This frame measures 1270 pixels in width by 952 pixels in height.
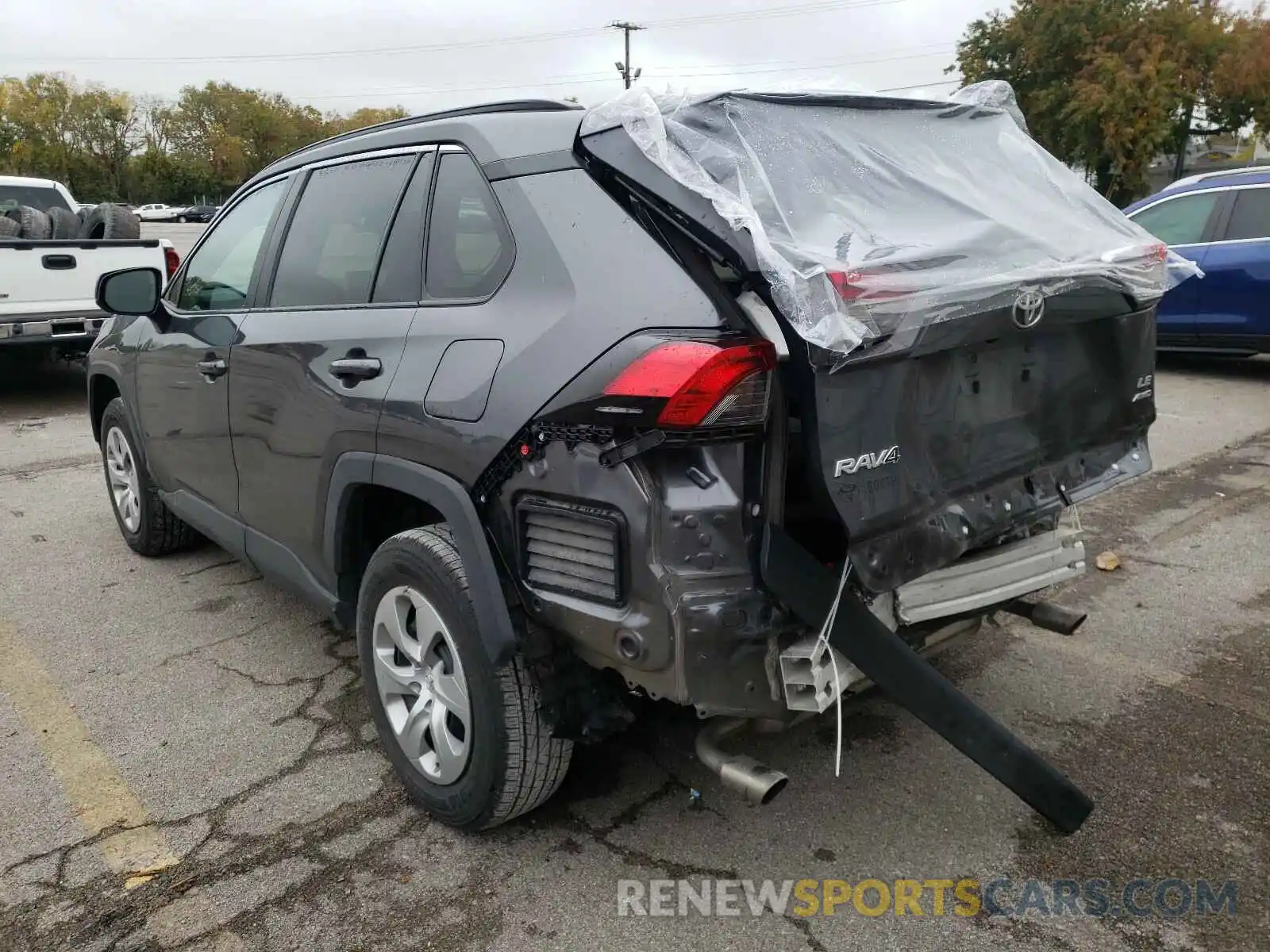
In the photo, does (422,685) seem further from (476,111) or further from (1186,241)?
(1186,241)

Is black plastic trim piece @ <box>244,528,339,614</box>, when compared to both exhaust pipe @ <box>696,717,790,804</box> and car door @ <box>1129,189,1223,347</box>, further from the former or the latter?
car door @ <box>1129,189,1223,347</box>

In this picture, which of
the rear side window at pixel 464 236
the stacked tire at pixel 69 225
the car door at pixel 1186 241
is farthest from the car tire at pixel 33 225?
the car door at pixel 1186 241

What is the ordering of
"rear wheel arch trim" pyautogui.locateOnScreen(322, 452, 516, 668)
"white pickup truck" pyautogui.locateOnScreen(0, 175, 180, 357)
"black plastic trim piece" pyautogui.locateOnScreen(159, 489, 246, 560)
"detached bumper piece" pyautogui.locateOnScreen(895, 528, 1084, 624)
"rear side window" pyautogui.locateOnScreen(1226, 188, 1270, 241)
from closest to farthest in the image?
"rear wheel arch trim" pyautogui.locateOnScreen(322, 452, 516, 668), "detached bumper piece" pyautogui.locateOnScreen(895, 528, 1084, 624), "black plastic trim piece" pyautogui.locateOnScreen(159, 489, 246, 560), "white pickup truck" pyautogui.locateOnScreen(0, 175, 180, 357), "rear side window" pyautogui.locateOnScreen(1226, 188, 1270, 241)

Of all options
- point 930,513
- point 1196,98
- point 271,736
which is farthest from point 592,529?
point 1196,98

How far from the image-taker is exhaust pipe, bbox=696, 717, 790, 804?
226 centimetres

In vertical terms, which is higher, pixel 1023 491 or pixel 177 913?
pixel 1023 491

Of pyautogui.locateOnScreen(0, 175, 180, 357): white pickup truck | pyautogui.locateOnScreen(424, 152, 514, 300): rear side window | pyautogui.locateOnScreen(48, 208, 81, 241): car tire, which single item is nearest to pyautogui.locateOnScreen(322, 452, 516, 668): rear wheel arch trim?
pyautogui.locateOnScreen(424, 152, 514, 300): rear side window

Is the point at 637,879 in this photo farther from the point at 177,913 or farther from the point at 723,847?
the point at 177,913

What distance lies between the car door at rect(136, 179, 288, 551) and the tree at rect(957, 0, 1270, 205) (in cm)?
2785

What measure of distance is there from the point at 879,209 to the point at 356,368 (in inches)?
59.3

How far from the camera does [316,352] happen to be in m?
3.04

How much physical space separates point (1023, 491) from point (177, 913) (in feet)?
8.09

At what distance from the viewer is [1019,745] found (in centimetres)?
242

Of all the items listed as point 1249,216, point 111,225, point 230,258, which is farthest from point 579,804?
point 1249,216
